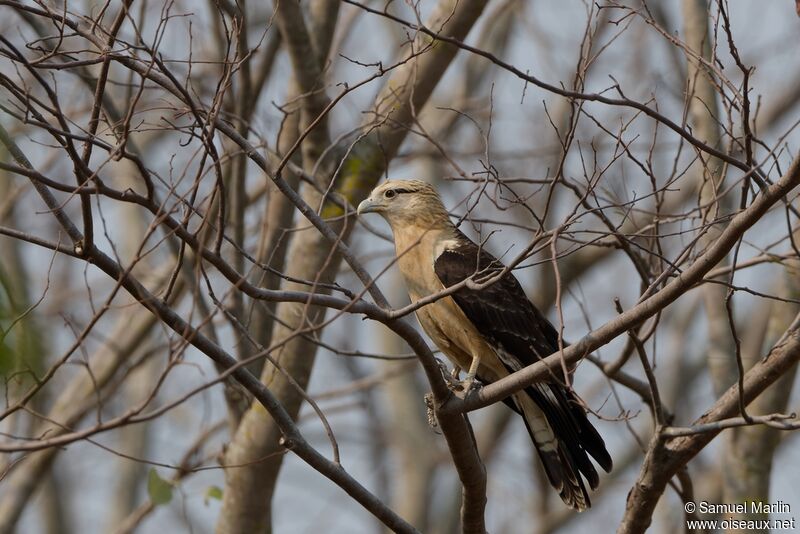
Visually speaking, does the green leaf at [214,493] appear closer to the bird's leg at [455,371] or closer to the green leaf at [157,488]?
the green leaf at [157,488]

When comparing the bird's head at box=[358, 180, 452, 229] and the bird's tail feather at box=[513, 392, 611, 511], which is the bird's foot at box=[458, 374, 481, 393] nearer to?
the bird's tail feather at box=[513, 392, 611, 511]

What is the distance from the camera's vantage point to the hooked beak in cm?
667

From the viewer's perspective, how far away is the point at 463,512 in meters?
5.21

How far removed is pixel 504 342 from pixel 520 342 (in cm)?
11

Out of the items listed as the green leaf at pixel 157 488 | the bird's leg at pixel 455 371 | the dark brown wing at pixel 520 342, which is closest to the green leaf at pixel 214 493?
the green leaf at pixel 157 488

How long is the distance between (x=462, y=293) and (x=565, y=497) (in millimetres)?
1354

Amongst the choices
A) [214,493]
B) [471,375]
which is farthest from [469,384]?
[214,493]

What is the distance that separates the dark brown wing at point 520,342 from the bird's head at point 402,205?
463 mm

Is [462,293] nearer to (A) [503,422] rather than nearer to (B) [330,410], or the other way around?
(B) [330,410]

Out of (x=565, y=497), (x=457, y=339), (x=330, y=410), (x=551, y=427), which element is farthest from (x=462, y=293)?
(x=330, y=410)

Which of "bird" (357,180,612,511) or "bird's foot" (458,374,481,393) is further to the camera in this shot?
"bird" (357,180,612,511)

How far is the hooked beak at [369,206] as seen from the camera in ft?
21.9

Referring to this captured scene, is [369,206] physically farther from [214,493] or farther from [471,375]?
[214,493]

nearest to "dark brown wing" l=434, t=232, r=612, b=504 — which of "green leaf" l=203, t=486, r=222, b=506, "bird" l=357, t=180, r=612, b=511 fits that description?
"bird" l=357, t=180, r=612, b=511
